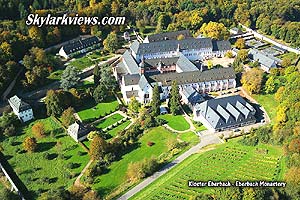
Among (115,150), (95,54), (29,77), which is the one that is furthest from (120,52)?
(115,150)

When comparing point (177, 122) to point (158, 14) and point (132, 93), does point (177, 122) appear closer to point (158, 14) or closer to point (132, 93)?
point (132, 93)

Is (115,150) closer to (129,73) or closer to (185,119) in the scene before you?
(185,119)

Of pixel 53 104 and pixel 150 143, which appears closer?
pixel 150 143

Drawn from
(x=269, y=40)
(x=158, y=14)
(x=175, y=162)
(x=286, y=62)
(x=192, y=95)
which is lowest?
(x=175, y=162)

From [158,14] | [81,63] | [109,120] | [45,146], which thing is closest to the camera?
[45,146]

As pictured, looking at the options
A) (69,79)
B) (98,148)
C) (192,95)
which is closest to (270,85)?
(192,95)

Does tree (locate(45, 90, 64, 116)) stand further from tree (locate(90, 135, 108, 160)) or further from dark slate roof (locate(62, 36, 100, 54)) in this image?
dark slate roof (locate(62, 36, 100, 54))
